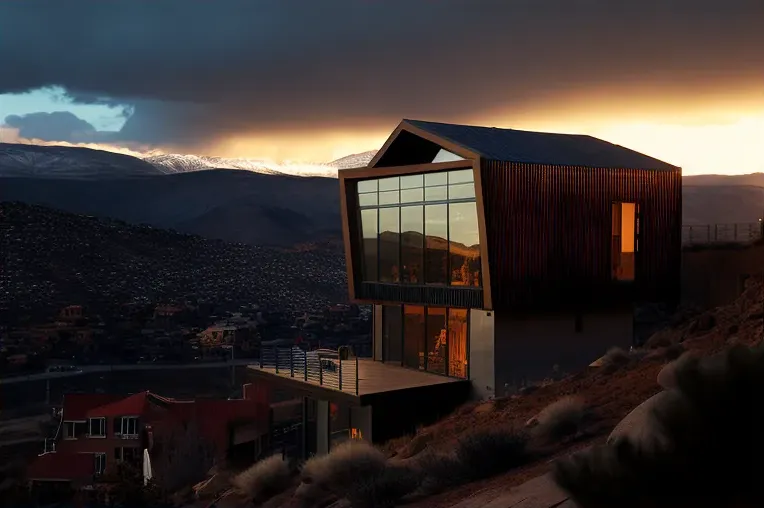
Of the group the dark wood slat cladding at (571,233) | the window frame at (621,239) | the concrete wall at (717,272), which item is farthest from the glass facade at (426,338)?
the concrete wall at (717,272)

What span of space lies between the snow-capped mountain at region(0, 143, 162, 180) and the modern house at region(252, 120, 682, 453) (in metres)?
138

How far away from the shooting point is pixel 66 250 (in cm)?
9031

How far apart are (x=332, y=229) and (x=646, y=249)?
116066 millimetres

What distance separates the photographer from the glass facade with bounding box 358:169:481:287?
2445 cm

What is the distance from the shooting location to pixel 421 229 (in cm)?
2588

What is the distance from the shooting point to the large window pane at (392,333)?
27844 millimetres

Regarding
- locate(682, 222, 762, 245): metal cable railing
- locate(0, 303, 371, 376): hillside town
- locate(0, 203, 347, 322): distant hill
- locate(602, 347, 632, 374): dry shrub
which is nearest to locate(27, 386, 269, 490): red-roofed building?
locate(602, 347, 632, 374): dry shrub

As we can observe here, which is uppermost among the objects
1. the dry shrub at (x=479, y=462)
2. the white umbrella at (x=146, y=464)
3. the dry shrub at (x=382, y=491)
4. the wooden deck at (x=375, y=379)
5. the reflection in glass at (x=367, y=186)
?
the reflection in glass at (x=367, y=186)

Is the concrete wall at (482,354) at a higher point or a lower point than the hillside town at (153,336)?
higher

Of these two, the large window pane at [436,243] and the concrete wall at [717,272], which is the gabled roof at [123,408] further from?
the concrete wall at [717,272]

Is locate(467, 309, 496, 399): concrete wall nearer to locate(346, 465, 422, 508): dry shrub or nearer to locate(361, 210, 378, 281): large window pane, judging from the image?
locate(361, 210, 378, 281): large window pane

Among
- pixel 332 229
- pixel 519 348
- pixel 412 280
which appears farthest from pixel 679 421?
pixel 332 229

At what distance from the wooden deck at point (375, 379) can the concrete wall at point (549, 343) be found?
1.45 metres

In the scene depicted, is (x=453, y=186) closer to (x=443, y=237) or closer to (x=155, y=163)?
(x=443, y=237)
